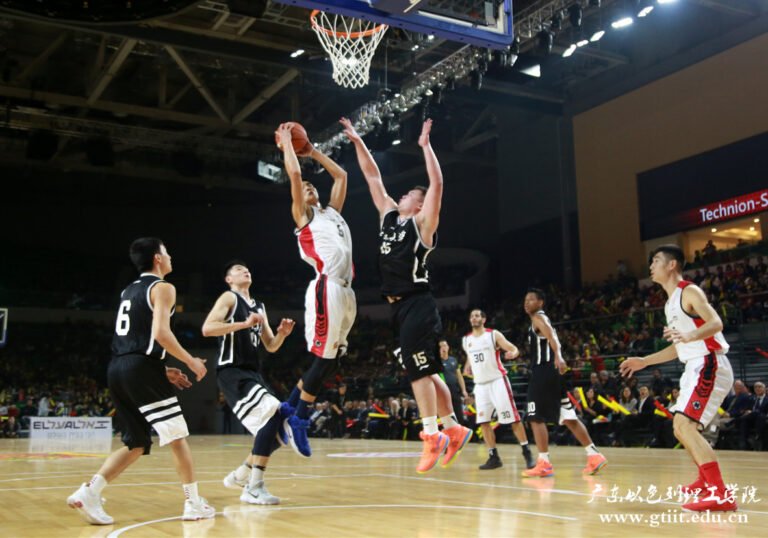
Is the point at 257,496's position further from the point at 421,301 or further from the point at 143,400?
the point at 421,301

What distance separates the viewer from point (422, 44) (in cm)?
1750

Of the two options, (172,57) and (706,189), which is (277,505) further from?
(706,189)

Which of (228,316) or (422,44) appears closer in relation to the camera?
(228,316)

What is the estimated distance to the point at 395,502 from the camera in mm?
5660

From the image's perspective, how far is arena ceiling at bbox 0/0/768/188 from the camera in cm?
1748

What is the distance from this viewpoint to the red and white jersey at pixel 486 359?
30.7ft

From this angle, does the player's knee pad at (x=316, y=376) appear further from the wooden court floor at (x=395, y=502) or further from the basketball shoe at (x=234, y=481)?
the basketball shoe at (x=234, y=481)

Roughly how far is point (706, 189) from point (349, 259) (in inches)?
631

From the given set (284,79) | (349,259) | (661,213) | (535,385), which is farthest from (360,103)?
(349,259)

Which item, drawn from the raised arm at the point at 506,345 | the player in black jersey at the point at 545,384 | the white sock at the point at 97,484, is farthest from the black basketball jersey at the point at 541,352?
the white sock at the point at 97,484

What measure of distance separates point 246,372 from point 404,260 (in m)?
1.44

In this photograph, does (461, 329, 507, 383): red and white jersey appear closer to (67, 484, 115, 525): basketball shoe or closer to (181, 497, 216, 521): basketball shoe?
(181, 497, 216, 521): basketball shoe

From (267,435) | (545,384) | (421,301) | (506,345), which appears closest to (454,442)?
(421,301)

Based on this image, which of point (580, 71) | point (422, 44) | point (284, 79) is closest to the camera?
point (422, 44)
